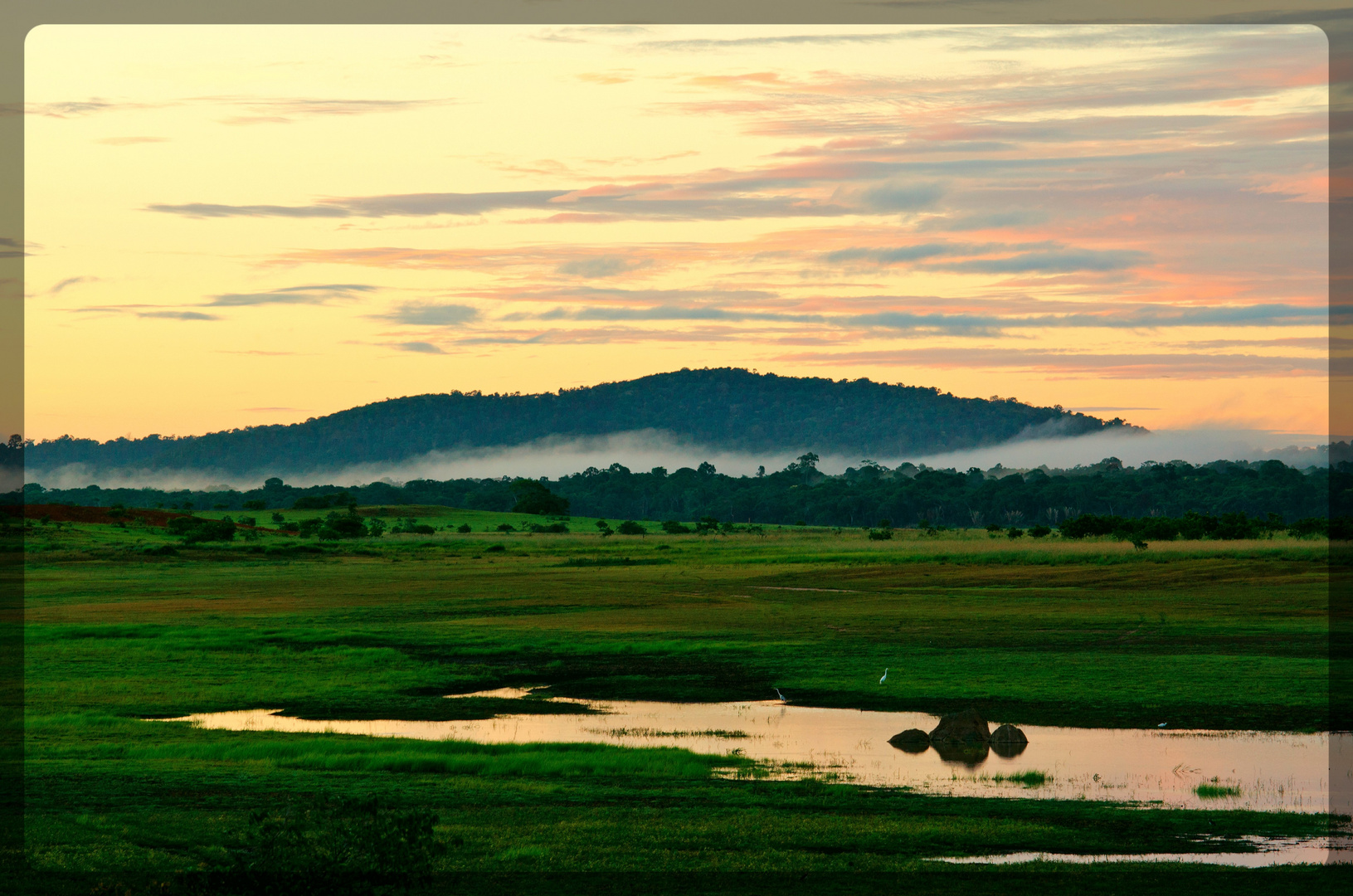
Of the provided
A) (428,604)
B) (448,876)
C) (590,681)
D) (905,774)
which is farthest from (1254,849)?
(428,604)

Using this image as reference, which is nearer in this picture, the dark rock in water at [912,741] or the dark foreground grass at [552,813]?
the dark foreground grass at [552,813]

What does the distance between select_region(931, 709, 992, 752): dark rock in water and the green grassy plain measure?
3.05m

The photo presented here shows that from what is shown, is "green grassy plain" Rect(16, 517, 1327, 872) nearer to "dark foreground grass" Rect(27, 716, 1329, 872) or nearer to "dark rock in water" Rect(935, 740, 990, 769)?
"dark foreground grass" Rect(27, 716, 1329, 872)

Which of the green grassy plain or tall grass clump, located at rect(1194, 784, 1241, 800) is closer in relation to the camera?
the green grassy plain

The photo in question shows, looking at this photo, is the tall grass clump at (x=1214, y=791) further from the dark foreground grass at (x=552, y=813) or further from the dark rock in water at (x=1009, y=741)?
the dark rock in water at (x=1009, y=741)

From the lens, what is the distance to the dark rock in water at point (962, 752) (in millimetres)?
24734

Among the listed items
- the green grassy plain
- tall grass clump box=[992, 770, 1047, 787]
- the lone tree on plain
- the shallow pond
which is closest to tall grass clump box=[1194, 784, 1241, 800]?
the shallow pond

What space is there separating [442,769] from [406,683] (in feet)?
42.5

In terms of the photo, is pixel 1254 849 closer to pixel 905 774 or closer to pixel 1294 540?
pixel 905 774

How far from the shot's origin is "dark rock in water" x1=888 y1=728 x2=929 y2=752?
2605 centimetres

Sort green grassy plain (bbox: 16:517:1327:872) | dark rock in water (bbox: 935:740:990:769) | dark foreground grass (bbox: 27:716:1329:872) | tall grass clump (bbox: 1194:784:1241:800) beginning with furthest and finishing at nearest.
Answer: dark rock in water (bbox: 935:740:990:769), tall grass clump (bbox: 1194:784:1241:800), green grassy plain (bbox: 16:517:1327:872), dark foreground grass (bbox: 27:716:1329:872)

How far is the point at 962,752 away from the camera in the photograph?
25484 millimetres

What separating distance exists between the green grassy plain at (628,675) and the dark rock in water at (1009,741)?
302 centimetres

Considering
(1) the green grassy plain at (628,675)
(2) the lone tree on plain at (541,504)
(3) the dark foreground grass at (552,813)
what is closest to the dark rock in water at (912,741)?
(1) the green grassy plain at (628,675)
